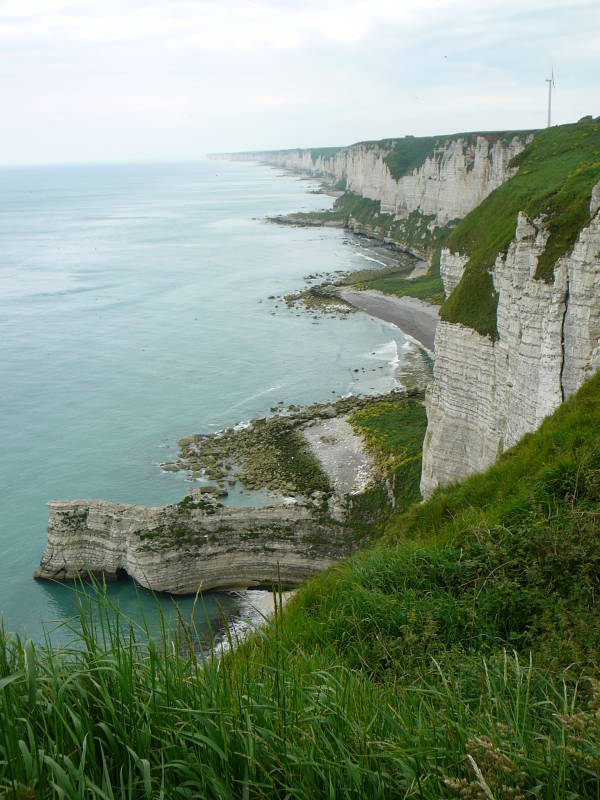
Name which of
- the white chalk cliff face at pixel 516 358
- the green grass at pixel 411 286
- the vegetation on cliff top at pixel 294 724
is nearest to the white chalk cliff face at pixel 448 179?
the green grass at pixel 411 286

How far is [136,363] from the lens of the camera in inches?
2283

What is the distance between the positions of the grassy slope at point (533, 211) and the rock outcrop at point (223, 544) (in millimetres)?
9886

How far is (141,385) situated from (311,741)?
163 feet

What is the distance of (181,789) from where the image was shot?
4133mm

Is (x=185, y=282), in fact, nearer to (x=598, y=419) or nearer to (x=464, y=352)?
(x=464, y=352)

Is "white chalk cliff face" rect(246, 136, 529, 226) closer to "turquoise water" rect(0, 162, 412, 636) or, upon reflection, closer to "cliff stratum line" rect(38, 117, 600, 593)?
"turquoise water" rect(0, 162, 412, 636)

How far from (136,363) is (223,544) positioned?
112ft

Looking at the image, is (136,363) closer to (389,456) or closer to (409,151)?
(389,456)

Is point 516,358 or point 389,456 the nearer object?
point 516,358

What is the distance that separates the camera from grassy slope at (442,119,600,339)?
21719 mm

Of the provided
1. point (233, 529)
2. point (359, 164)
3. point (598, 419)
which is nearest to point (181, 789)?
point (598, 419)

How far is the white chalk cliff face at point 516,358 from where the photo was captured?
2003 centimetres

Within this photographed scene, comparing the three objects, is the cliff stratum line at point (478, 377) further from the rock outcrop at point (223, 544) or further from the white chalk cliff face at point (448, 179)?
the white chalk cliff face at point (448, 179)

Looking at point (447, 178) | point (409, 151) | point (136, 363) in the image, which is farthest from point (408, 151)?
point (136, 363)
